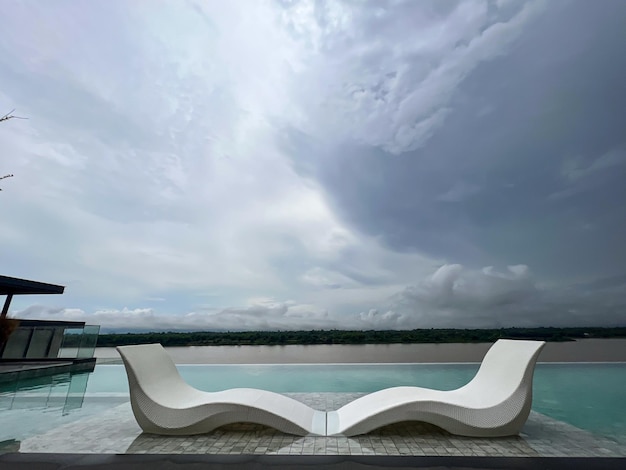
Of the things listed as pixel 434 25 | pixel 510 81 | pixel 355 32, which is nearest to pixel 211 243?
pixel 355 32

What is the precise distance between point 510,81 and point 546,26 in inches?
51.7

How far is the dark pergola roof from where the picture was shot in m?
9.06

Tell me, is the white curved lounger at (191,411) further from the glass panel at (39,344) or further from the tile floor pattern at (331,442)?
the glass panel at (39,344)

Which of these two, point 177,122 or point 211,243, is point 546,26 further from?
point 211,243

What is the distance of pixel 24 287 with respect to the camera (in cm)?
975

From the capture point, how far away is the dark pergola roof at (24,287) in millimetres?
9062

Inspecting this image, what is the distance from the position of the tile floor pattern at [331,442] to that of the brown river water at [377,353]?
377cm

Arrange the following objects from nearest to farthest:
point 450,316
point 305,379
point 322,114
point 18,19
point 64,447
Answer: point 64,447
point 18,19
point 305,379
point 322,114
point 450,316

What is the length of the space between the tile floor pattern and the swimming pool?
0.45 meters

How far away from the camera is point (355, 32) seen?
813 cm

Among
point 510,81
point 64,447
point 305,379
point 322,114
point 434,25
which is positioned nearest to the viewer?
point 64,447

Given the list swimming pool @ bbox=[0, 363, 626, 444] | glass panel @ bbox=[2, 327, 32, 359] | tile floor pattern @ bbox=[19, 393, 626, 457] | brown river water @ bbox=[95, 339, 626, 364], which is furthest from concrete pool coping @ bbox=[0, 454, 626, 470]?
glass panel @ bbox=[2, 327, 32, 359]

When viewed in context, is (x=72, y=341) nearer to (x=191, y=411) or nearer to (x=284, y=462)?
(x=191, y=411)

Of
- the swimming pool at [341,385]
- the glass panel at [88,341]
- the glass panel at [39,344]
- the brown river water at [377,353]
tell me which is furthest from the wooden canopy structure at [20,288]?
the swimming pool at [341,385]
